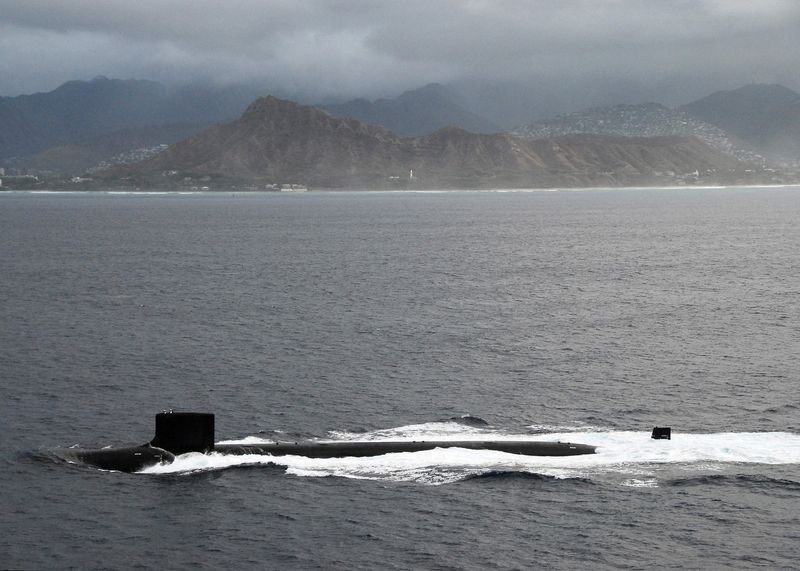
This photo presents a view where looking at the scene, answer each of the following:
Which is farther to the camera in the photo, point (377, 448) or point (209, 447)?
point (377, 448)

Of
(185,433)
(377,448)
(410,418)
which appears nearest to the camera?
(185,433)

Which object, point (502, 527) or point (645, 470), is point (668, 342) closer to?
point (645, 470)

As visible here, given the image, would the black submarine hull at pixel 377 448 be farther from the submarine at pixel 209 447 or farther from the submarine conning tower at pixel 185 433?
the submarine conning tower at pixel 185 433

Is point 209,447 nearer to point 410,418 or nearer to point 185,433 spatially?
point 185,433

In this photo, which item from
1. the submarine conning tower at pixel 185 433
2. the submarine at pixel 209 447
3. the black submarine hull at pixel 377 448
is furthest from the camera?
the black submarine hull at pixel 377 448

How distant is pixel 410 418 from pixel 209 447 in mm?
13130

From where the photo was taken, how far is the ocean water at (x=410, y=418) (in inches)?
1617

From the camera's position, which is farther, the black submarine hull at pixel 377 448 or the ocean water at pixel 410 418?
the black submarine hull at pixel 377 448

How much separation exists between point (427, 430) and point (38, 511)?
21.6m

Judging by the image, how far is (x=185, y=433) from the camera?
167 feet

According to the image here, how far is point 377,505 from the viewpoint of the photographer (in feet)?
148

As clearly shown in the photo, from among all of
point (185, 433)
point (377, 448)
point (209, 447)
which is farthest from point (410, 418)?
point (185, 433)

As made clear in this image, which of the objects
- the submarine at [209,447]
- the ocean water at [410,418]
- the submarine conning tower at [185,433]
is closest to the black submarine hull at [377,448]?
the submarine at [209,447]

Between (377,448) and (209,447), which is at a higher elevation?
(209,447)
